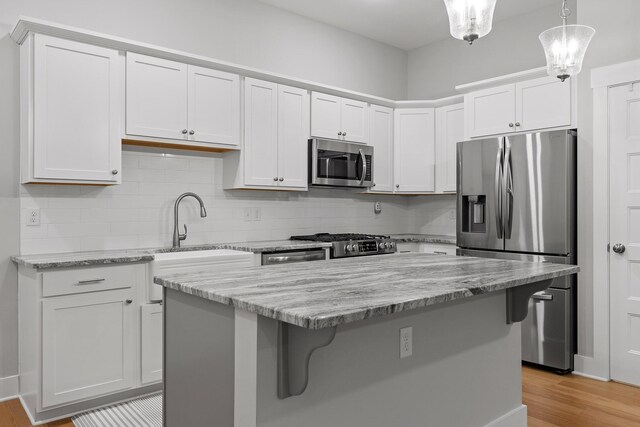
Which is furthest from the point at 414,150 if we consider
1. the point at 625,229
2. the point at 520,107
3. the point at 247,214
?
the point at 625,229

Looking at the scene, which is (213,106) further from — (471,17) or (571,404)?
(571,404)

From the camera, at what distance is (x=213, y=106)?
3734 mm

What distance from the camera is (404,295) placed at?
1562 millimetres

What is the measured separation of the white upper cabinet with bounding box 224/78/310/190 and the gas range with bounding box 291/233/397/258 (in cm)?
55

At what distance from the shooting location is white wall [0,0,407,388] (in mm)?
3145

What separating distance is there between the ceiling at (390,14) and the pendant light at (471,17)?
9.04ft

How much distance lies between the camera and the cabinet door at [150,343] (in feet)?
10.0

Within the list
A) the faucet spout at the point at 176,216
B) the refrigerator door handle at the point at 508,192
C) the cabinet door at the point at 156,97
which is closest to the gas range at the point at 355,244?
the faucet spout at the point at 176,216

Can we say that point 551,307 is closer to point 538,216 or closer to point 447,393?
point 538,216

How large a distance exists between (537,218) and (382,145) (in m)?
1.83

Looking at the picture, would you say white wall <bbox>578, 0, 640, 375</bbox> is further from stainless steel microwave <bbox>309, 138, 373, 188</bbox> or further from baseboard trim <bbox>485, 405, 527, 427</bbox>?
stainless steel microwave <bbox>309, 138, 373, 188</bbox>

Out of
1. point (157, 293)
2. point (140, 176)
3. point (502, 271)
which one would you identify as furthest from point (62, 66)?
point (502, 271)

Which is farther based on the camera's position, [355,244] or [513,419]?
[355,244]

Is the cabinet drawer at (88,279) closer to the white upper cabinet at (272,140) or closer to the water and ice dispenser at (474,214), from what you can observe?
the white upper cabinet at (272,140)
